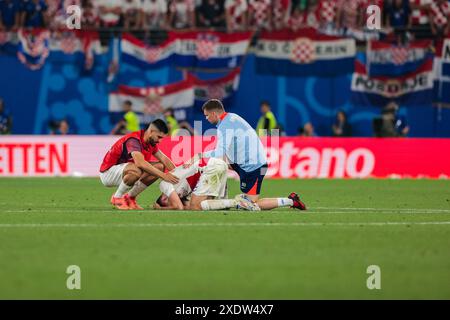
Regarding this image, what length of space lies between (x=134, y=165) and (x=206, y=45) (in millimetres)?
15680

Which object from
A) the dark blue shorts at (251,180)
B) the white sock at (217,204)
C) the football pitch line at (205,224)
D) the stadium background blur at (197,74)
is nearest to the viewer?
the football pitch line at (205,224)

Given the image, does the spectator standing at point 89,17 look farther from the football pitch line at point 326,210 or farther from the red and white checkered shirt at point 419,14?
the football pitch line at point 326,210

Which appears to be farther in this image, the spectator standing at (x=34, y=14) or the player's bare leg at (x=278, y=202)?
the spectator standing at (x=34, y=14)

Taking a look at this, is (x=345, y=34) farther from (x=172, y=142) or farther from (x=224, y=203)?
(x=224, y=203)

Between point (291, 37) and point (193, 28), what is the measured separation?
113 inches

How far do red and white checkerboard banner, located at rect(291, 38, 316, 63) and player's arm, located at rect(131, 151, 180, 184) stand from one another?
1597 cm

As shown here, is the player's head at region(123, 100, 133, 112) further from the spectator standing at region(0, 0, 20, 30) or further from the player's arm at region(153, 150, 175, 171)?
the player's arm at region(153, 150, 175, 171)

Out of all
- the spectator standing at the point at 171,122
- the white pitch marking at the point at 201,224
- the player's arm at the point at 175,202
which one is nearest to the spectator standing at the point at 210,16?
the spectator standing at the point at 171,122

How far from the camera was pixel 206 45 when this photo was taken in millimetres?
31094

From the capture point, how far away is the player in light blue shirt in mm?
15633

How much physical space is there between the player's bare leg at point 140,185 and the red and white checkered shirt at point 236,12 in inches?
605

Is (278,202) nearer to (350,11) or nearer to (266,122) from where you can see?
(266,122)

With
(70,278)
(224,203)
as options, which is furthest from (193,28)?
(70,278)

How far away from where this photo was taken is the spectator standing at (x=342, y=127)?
30.0 meters
